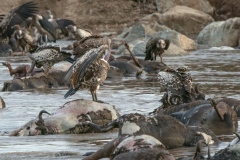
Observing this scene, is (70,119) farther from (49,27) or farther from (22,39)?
(49,27)

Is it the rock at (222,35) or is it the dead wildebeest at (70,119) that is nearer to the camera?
the dead wildebeest at (70,119)

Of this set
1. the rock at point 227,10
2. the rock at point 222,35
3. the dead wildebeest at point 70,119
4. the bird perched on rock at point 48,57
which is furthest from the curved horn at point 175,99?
the rock at point 227,10

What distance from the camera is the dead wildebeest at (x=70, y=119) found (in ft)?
26.8

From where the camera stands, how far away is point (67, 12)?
40125 millimetres

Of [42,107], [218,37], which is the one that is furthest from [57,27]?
[42,107]

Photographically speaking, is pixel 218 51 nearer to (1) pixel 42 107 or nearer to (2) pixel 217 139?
(1) pixel 42 107

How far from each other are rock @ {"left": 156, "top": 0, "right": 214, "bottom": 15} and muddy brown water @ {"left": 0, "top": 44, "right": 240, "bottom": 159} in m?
16.9

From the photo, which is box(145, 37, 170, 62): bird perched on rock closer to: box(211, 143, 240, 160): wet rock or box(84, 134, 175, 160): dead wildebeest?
box(84, 134, 175, 160): dead wildebeest

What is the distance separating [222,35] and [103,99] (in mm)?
14790

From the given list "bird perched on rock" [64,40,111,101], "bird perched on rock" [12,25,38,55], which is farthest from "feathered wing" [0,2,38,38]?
"bird perched on rock" [64,40,111,101]

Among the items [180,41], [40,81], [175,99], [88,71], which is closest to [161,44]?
[40,81]

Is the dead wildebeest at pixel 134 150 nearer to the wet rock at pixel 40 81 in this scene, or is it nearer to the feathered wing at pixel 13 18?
the wet rock at pixel 40 81

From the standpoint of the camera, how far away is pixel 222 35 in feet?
85.1

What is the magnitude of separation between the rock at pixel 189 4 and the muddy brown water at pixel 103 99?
1691cm
